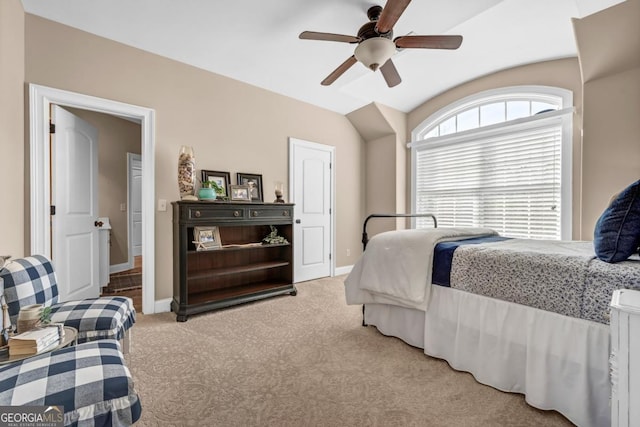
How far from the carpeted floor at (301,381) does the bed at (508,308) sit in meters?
0.13

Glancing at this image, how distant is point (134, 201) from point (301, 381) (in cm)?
525

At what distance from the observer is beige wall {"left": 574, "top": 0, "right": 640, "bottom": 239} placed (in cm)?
248

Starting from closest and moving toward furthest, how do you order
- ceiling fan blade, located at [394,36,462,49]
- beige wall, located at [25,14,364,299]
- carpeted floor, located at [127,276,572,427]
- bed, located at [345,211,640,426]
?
bed, located at [345,211,640,426]
carpeted floor, located at [127,276,572,427]
ceiling fan blade, located at [394,36,462,49]
beige wall, located at [25,14,364,299]

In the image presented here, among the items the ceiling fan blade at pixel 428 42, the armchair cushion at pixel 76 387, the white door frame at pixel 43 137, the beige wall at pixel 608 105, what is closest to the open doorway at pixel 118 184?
the white door frame at pixel 43 137

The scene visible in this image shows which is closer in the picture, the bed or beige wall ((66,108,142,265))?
the bed

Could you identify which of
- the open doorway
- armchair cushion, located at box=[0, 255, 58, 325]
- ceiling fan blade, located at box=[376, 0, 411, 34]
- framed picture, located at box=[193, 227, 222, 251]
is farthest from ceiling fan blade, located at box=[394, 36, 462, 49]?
the open doorway

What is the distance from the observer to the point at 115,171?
470 cm

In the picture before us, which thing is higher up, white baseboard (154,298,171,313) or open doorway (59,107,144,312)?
open doorway (59,107,144,312)

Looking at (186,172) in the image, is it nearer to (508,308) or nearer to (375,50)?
(375,50)

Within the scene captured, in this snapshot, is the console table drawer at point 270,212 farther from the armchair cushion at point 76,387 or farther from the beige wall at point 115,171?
the beige wall at point 115,171

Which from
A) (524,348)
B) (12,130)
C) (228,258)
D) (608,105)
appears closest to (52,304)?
(12,130)

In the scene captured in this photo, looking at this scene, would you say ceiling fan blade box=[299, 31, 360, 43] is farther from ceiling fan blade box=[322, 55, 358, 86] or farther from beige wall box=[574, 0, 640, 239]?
beige wall box=[574, 0, 640, 239]

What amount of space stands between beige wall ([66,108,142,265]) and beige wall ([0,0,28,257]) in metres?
2.40

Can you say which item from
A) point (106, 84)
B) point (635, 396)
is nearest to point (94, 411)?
point (635, 396)
